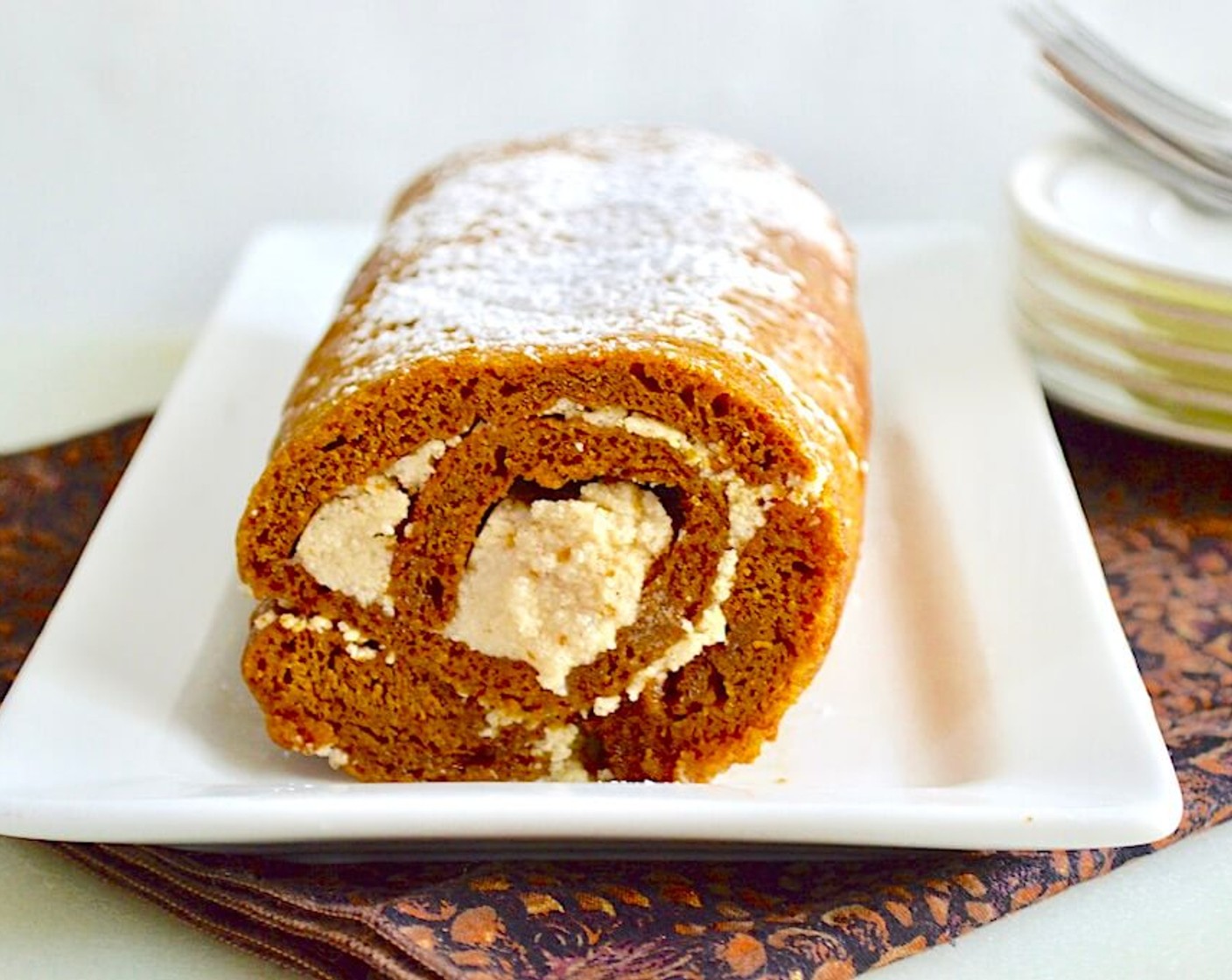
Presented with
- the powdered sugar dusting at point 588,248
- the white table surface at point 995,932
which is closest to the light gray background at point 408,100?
the powdered sugar dusting at point 588,248

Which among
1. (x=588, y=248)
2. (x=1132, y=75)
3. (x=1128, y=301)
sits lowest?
(x=1128, y=301)

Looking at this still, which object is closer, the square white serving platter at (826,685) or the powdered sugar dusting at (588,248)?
the square white serving platter at (826,685)

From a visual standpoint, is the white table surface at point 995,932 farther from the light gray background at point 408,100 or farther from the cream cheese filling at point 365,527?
the light gray background at point 408,100

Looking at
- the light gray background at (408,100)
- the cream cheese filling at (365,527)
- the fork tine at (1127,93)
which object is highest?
the cream cheese filling at (365,527)

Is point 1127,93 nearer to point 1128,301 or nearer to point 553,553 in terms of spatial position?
point 1128,301

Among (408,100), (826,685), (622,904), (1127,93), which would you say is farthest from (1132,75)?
(622,904)

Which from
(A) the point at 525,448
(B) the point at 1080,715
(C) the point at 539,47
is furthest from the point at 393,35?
(B) the point at 1080,715

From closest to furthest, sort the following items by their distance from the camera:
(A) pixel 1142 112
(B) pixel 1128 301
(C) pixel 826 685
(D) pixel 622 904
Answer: (D) pixel 622 904, (C) pixel 826 685, (B) pixel 1128 301, (A) pixel 1142 112

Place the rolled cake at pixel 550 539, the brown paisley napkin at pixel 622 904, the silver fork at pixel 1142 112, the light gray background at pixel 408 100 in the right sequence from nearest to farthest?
the brown paisley napkin at pixel 622 904 → the rolled cake at pixel 550 539 → the silver fork at pixel 1142 112 → the light gray background at pixel 408 100
